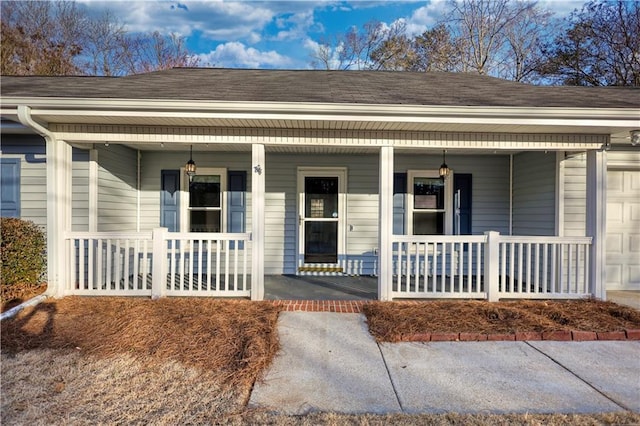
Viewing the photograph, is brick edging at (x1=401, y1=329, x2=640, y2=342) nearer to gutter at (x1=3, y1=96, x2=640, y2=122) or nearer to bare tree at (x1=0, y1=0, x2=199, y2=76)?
→ gutter at (x1=3, y1=96, x2=640, y2=122)

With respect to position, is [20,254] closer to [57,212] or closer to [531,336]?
[57,212]

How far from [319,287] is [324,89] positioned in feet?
9.90

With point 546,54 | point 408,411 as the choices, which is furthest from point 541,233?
point 546,54

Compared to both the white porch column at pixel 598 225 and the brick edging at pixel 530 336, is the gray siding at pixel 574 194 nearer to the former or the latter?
the white porch column at pixel 598 225

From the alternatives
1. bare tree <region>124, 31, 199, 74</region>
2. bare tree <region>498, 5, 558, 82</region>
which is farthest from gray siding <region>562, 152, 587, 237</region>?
bare tree <region>124, 31, 199, 74</region>

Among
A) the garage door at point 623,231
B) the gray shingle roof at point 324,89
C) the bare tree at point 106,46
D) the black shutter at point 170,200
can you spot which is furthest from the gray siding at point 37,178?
the bare tree at point 106,46

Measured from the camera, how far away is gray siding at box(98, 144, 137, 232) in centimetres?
568

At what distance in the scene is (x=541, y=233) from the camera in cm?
596

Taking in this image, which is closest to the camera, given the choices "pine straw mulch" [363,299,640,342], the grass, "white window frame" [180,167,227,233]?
the grass

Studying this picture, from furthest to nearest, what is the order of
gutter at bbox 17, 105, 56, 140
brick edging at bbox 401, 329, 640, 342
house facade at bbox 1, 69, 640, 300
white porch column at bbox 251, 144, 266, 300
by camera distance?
white porch column at bbox 251, 144, 266, 300
house facade at bbox 1, 69, 640, 300
gutter at bbox 17, 105, 56, 140
brick edging at bbox 401, 329, 640, 342

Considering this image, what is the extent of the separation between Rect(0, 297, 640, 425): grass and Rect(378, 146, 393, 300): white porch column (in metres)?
0.32

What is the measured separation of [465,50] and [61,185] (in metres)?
15.7

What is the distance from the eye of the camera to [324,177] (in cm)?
696

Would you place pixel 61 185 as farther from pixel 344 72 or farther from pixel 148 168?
pixel 344 72
